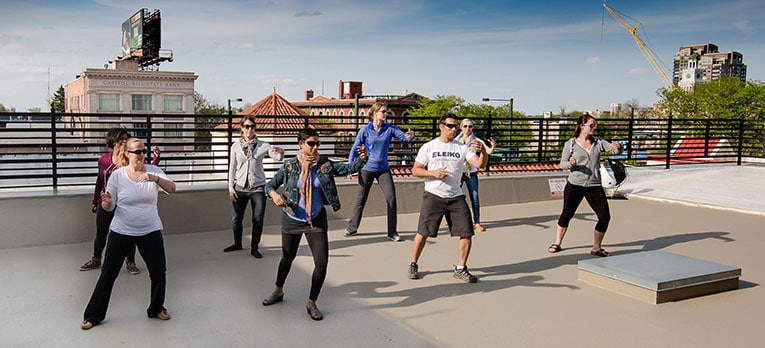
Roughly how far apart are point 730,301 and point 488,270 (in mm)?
2468

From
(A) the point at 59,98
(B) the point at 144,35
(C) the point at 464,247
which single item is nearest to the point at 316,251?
(C) the point at 464,247

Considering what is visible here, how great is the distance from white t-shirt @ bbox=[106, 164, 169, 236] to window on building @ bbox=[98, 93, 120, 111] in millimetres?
97748

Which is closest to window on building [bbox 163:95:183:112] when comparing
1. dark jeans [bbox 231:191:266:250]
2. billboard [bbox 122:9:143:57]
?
billboard [bbox 122:9:143:57]

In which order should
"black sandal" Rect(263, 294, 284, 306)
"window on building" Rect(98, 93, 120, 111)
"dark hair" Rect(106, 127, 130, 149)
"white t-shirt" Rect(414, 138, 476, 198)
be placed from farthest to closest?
"window on building" Rect(98, 93, 120, 111), "white t-shirt" Rect(414, 138, 476, 198), "dark hair" Rect(106, 127, 130, 149), "black sandal" Rect(263, 294, 284, 306)

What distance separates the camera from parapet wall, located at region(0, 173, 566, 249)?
815 centimetres

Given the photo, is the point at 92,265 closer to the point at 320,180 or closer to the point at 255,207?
the point at 255,207

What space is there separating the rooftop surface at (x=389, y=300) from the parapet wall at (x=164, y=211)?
0.21 m

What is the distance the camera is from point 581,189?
7.92m

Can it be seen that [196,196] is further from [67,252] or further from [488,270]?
[488,270]

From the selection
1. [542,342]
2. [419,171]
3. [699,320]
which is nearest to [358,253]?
[419,171]

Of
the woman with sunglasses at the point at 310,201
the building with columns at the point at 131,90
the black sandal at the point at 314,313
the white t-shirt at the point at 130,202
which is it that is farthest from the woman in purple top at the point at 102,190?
the building with columns at the point at 131,90

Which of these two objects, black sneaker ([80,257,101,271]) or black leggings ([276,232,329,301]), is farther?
black sneaker ([80,257,101,271])

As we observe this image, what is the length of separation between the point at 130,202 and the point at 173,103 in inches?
4047

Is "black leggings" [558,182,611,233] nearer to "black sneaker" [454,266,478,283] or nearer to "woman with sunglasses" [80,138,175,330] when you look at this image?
"black sneaker" [454,266,478,283]
